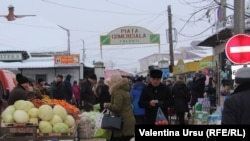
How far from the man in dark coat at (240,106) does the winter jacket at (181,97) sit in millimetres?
10085

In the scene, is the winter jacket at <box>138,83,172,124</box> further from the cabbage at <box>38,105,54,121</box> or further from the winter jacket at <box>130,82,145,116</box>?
the winter jacket at <box>130,82,145,116</box>

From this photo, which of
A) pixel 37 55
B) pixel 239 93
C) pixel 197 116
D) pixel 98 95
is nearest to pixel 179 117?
pixel 197 116

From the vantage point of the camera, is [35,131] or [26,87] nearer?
[35,131]

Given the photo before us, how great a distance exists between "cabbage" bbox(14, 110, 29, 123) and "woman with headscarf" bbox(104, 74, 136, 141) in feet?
4.24

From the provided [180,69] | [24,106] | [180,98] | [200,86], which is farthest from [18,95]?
[180,69]

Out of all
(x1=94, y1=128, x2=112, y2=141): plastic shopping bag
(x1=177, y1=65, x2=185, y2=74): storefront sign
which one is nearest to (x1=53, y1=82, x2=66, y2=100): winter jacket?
(x1=94, y1=128, x2=112, y2=141): plastic shopping bag

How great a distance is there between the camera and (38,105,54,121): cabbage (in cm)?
771

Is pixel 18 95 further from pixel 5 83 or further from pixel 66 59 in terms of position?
pixel 66 59

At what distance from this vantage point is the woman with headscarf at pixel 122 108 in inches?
315

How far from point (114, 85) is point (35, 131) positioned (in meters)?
1.49

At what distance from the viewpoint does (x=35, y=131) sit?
7367mm

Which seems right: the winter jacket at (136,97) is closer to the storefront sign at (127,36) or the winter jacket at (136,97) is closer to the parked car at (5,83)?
the parked car at (5,83)

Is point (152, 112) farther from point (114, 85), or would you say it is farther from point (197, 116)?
point (197, 116)

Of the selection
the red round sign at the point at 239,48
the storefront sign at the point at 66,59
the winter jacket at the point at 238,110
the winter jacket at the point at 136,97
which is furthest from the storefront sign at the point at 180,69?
the winter jacket at the point at 238,110
